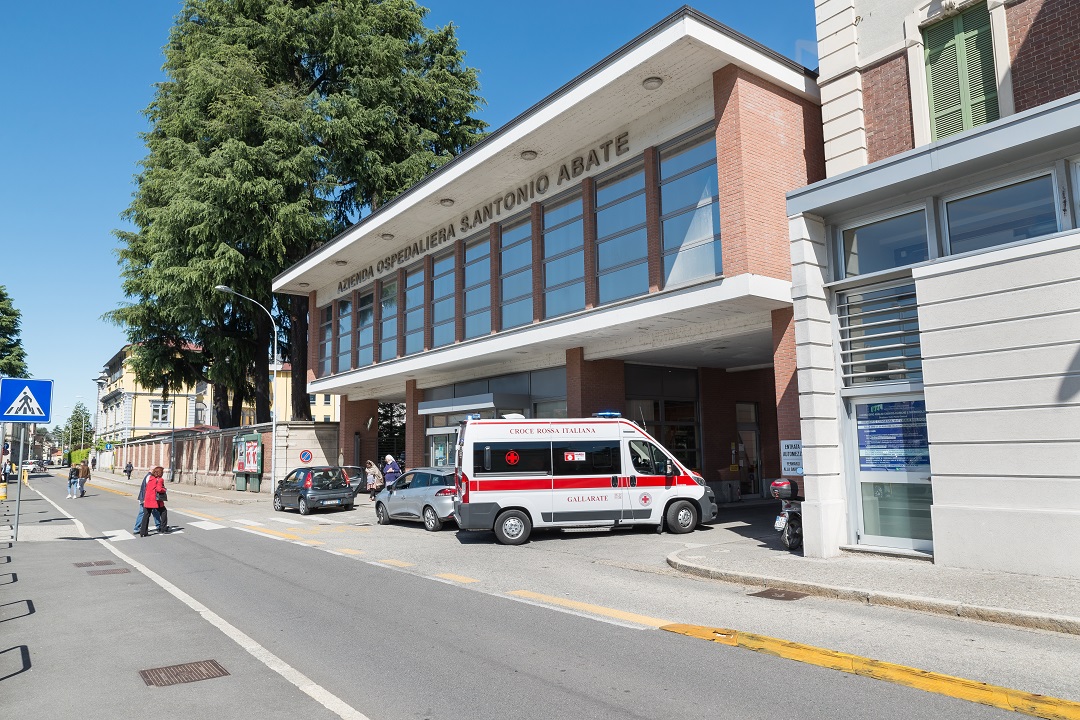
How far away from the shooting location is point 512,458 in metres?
15.1

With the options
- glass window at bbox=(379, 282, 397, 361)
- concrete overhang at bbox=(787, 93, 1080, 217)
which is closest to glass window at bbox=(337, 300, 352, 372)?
glass window at bbox=(379, 282, 397, 361)

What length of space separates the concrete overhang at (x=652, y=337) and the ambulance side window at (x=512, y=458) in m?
4.04

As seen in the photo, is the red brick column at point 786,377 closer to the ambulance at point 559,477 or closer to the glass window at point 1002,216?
the ambulance at point 559,477

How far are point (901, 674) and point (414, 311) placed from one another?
23.7 m

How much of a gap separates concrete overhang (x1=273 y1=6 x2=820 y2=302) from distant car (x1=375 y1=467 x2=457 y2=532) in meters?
8.36

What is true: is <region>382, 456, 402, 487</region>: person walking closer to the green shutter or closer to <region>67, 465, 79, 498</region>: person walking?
the green shutter

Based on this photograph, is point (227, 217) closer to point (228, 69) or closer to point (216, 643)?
point (228, 69)

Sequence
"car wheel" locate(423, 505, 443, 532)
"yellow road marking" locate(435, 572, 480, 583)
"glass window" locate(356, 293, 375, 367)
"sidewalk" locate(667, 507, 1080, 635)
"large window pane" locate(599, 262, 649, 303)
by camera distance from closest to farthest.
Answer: "sidewalk" locate(667, 507, 1080, 635) < "yellow road marking" locate(435, 572, 480, 583) < "large window pane" locate(599, 262, 649, 303) < "car wheel" locate(423, 505, 443, 532) < "glass window" locate(356, 293, 375, 367)

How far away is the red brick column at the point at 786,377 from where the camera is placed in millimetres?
14625

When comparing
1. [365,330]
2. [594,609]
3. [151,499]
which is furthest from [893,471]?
[365,330]

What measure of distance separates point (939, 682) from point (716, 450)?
1741 cm

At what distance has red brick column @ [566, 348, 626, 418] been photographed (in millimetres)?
20500

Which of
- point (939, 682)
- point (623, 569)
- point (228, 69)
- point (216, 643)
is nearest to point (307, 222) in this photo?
point (228, 69)

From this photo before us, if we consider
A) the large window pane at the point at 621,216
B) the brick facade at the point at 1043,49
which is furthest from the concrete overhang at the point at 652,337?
the brick facade at the point at 1043,49
